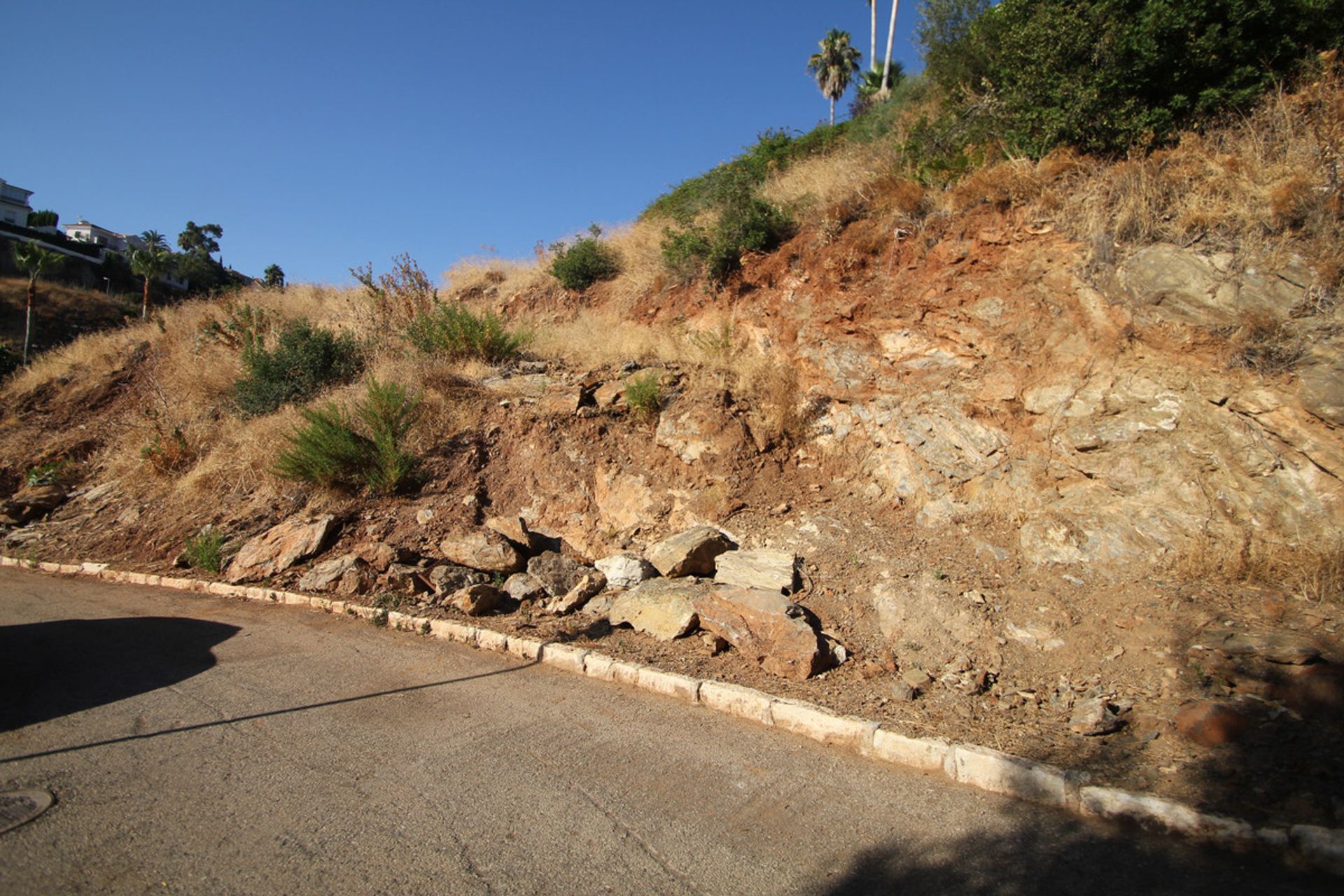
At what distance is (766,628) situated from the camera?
609 cm

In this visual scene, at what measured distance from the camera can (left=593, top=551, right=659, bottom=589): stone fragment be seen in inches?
304

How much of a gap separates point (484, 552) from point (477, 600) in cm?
90

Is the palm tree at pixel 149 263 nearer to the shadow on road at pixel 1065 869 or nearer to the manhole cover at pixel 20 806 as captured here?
the manhole cover at pixel 20 806

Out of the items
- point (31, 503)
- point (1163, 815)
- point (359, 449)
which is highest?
point (359, 449)

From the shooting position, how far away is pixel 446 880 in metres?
3.24

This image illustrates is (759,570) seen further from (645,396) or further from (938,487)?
(645,396)

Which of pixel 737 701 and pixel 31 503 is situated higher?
pixel 31 503

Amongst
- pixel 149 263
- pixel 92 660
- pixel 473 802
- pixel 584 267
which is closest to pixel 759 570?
pixel 473 802

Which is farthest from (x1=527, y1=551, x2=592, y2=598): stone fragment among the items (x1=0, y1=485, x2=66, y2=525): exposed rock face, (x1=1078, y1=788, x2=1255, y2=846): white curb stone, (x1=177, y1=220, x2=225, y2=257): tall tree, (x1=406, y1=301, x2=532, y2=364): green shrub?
(x1=177, y1=220, x2=225, y2=257): tall tree

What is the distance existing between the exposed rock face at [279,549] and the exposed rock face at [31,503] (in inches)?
211

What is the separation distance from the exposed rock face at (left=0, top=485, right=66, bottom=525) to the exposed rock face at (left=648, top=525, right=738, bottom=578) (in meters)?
10.8

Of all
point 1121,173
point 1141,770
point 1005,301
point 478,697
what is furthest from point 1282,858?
point 1121,173

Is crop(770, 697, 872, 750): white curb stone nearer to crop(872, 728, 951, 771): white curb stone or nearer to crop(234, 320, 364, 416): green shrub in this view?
crop(872, 728, 951, 771): white curb stone

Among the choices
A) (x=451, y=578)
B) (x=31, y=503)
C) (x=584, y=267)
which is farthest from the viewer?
(x=584, y=267)
